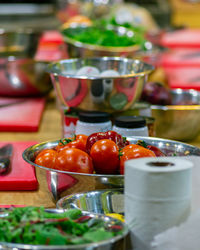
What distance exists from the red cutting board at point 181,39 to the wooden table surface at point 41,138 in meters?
1.33

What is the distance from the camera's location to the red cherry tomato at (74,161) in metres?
0.94

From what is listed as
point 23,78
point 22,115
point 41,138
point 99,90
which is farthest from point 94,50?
point 99,90

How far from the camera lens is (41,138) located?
5.30 ft

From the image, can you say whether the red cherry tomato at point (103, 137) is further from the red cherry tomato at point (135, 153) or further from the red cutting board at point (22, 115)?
the red cutting board at point (22, 115)

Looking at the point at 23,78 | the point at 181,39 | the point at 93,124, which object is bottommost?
the point at 181,39

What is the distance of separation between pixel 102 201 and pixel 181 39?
2.63 m

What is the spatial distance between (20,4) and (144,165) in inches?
171

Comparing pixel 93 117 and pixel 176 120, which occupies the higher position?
pixel 93 117

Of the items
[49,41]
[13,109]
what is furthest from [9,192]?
[49,41]

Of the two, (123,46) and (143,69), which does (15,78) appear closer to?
(123,46)

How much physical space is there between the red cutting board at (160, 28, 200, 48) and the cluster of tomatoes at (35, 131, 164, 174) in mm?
2214

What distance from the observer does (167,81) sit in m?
2.42

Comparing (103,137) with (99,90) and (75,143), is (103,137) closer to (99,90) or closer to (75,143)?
(75,143)

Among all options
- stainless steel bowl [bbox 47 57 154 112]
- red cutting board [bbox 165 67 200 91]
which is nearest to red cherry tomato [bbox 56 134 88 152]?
stainless steel bowl [bbox 47 57 154 112]
